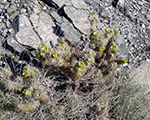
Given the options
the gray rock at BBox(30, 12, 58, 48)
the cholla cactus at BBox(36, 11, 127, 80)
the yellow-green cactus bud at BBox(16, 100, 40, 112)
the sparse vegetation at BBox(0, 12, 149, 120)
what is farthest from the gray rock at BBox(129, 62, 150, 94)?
the yellow-green cactus bud at BBox(16, 100, 40, 112)

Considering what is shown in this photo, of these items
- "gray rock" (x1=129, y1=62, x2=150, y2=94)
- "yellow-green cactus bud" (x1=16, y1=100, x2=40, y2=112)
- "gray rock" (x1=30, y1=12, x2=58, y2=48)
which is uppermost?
"gray rock" (x1=30, y1=12, x2=58, y2=48)

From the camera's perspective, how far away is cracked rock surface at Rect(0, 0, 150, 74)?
154 inches

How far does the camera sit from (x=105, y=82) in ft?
11.8

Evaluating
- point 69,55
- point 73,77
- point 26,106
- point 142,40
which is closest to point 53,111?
point 26,106

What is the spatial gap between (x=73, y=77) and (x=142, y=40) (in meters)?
2.28

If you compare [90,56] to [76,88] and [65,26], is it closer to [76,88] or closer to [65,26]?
[76,88]

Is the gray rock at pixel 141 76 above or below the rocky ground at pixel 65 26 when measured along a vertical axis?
below

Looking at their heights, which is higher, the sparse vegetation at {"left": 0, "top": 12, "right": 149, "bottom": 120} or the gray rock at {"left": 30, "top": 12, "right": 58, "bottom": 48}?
the gray rock at {"left": 30, "top": 12, "right": 58, "bottom": 48}

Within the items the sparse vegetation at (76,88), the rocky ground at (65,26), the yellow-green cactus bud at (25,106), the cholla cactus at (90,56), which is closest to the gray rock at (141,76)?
the rocky ground at (65,26)

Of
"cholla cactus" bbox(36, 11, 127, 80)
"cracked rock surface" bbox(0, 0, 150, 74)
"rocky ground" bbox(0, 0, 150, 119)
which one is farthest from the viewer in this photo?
"cracked rock surface" bbox(0, 0, 150, 74)

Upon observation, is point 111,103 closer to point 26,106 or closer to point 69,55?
point 69,55

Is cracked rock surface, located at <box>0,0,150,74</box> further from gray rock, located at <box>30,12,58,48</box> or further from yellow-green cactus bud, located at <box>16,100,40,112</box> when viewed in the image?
yellow-green cactus bud, located at <box>16,100,40,112</box>

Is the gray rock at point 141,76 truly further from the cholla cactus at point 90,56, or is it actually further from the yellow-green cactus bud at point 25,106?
the yellow-green cactus bud at point 25,106

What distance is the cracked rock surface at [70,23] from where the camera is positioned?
3.91 meters
